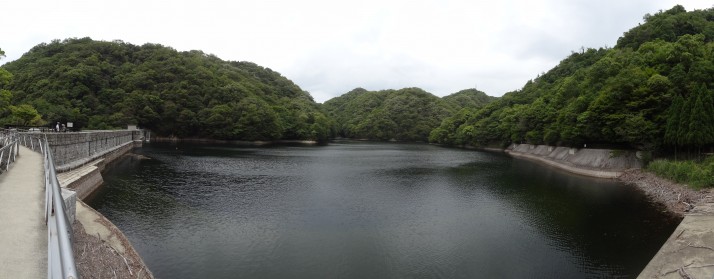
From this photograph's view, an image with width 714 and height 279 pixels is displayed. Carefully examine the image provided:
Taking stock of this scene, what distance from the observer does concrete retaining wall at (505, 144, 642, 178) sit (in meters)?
36.7

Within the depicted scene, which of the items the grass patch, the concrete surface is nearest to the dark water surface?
the concrete surface

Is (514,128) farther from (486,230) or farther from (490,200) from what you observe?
(486,230)

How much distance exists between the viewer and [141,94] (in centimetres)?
8319

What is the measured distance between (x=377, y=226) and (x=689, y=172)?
23231mm

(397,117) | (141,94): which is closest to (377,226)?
(141,94)

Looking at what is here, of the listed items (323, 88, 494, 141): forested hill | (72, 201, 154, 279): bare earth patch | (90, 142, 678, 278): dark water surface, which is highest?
(323, 88, 494, 141): forested hill

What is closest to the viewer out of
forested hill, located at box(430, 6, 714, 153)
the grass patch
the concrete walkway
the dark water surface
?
the concrete walkway

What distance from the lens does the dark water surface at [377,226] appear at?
13.7 metres

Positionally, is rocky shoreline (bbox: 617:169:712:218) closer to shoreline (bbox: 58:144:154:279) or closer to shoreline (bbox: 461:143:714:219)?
shoreline (bbox: 461:143:714:219)

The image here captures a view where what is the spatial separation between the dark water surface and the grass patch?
2.89 m

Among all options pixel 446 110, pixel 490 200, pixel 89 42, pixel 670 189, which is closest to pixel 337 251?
pixel 490 200

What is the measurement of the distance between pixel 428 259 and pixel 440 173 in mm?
24985

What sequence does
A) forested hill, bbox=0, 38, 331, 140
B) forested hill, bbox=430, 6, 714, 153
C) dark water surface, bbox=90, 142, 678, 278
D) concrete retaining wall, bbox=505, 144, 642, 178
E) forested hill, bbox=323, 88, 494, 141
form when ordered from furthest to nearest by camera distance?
forested hill, bbox=323, 88, 494, 141 < forested hill, bbox=0, 38, 331, 140 < concrete retaining wall, bbox=505, 144, 642, 178 < forested hill, bbox=430, 6, 714, 153 < dark water surface, bbox=90, 142, 678, 278

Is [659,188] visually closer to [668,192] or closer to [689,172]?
[668,192]
